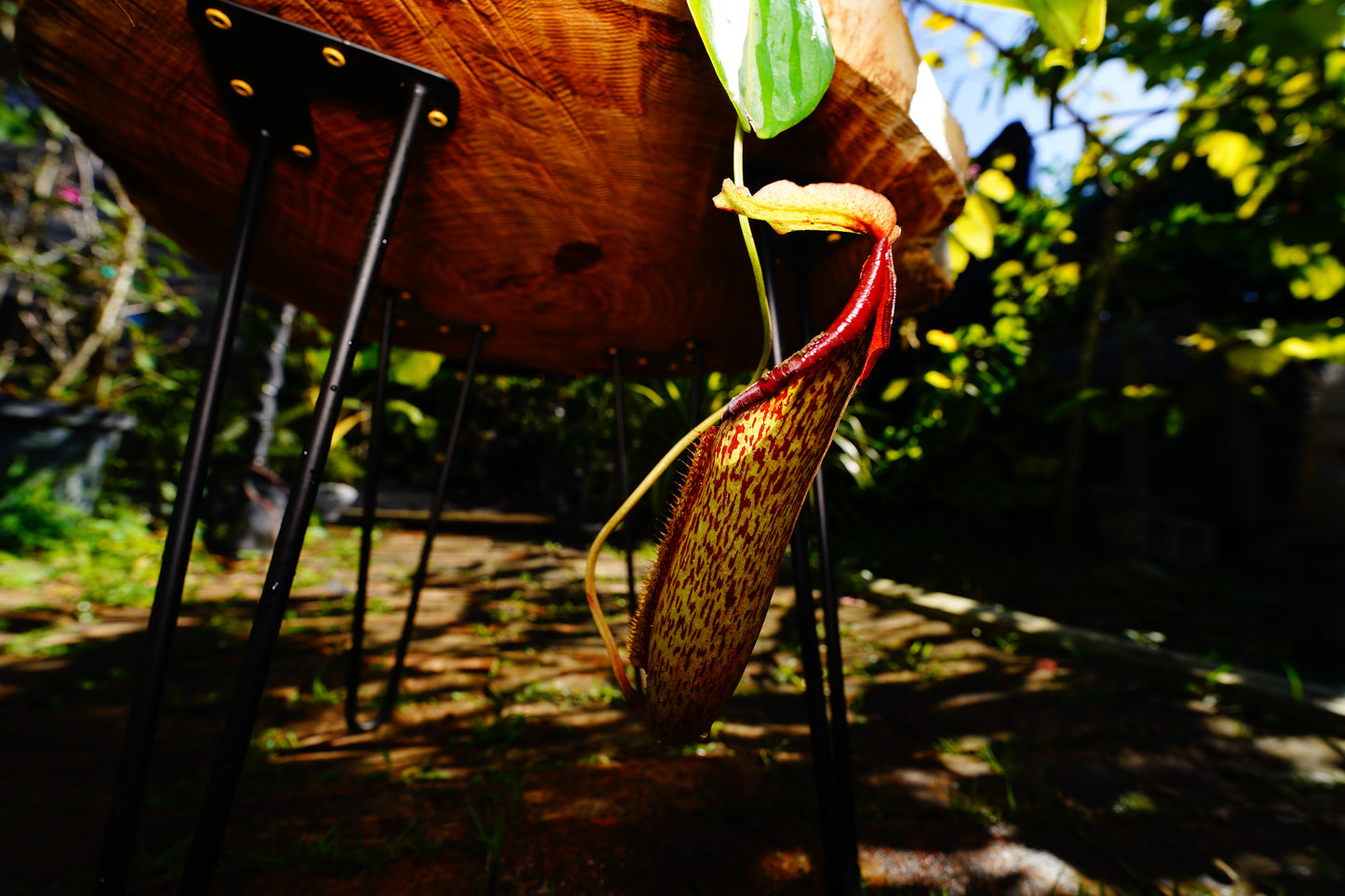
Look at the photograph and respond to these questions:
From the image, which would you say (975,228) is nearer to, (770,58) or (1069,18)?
(1069,18)

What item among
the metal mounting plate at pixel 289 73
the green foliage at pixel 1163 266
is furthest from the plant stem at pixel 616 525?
the green foliage at pixel 1163 266

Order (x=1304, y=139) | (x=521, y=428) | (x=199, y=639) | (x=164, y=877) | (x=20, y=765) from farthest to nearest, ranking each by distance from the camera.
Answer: (x=521, y=428) → (x=1304, y=139) → (x=199, y=639) → (x=20, y=765) → (x=164, y=877)

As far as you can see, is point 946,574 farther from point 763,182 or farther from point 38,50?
point 38,50

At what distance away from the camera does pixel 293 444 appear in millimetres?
3758

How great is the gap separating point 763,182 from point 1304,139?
305 centimetres

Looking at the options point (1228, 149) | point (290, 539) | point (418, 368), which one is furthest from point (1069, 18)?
point (1228, 149)

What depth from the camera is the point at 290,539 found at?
0.44 meters

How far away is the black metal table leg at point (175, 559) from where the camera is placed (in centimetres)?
42

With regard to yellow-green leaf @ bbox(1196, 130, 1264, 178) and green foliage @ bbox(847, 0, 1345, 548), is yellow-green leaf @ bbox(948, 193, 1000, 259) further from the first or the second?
yellow-green leaf @ bbox(1196, 130, 1264, 178)

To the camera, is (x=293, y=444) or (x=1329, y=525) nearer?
(x=1329, y=525)

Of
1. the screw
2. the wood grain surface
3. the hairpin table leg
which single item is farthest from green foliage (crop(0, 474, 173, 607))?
the hairpin table leg

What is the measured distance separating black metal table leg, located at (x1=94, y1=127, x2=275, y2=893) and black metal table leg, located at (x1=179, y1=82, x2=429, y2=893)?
5 centimetres

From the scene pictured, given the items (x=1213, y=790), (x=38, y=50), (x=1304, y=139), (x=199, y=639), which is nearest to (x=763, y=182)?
(x=38, y=50)

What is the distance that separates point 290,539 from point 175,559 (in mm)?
105
